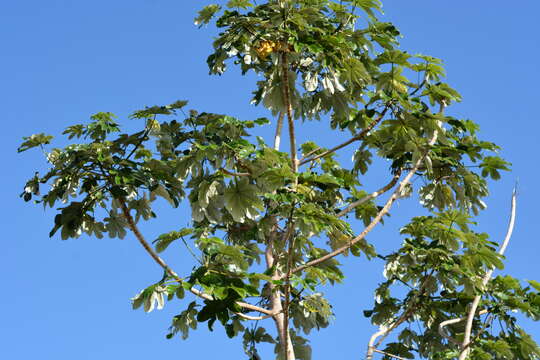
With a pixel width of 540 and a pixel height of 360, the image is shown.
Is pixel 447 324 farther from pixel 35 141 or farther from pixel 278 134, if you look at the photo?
pixel 35 141

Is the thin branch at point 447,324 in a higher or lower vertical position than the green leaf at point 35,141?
lower

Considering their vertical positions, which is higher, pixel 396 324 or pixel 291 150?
pixel 291 150

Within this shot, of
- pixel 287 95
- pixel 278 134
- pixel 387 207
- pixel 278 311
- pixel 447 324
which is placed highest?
pixel 278 134

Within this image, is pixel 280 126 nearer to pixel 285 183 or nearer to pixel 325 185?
pixel 325 185

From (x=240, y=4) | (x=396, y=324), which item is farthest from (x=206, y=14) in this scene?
(x=396, y=324)

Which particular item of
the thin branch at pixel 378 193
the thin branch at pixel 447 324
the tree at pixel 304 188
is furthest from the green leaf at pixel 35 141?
the thin branch at pixel 447 324

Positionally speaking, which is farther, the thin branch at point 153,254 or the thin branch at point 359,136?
the thin branch at point 359,136

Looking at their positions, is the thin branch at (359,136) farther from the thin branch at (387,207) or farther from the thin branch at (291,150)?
the thin branch at (387,207)

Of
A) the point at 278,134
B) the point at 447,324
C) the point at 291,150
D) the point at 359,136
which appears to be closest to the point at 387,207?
the point at 359,136

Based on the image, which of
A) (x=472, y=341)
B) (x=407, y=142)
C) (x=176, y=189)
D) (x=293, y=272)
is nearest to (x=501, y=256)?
(x=472, y=341)

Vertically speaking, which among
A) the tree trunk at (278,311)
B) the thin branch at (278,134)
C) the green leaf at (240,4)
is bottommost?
the tree trunk at (278,311)

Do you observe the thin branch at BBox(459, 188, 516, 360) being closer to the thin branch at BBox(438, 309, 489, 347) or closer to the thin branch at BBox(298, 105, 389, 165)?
the thin branch at BBox(438, 309, 489, 347)

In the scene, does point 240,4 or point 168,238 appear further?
point 240,4

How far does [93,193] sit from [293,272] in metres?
1.91
